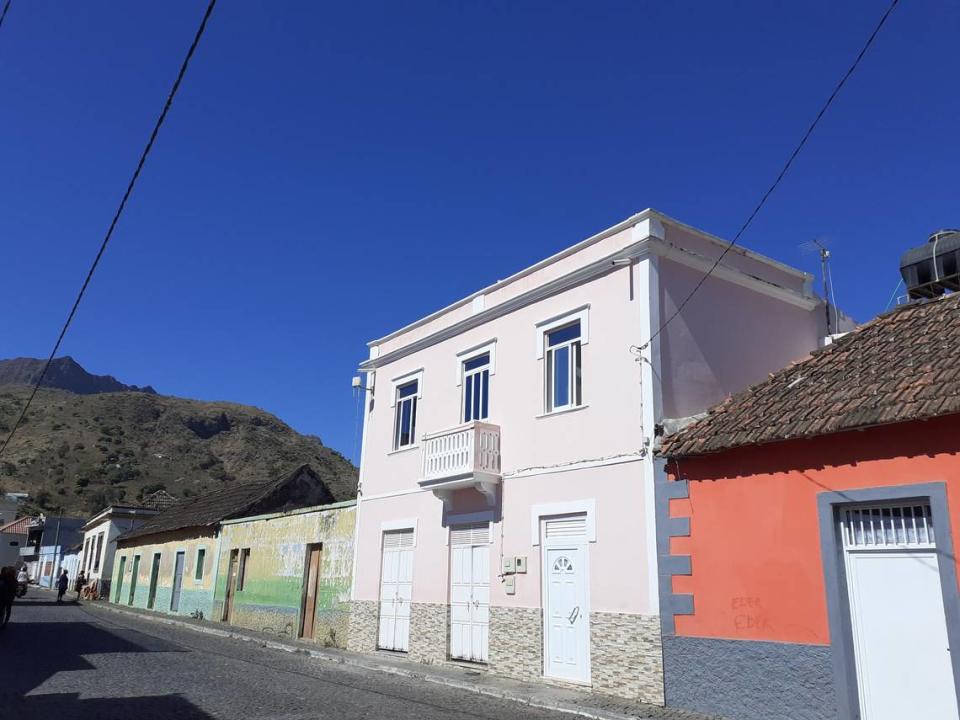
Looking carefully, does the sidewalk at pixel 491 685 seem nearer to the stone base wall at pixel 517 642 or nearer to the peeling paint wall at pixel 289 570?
the stone base wall at pixel 517 642

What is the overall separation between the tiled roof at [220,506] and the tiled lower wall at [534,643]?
11.3 metres

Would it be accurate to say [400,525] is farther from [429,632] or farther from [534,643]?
[534,643]

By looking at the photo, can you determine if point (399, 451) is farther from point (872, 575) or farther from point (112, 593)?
point (112, 593)

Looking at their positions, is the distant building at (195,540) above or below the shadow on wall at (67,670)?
above

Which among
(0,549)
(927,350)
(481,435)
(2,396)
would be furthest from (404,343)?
(2,396)

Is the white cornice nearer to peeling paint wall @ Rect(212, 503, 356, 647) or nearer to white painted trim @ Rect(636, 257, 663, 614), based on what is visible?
white painted trim @ Rect(636, 257, 663, 614)

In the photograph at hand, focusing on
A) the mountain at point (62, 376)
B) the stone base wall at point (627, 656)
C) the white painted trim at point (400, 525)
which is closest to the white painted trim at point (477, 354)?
the white painted trim at point (400, 525)

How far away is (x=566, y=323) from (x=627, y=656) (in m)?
5.56

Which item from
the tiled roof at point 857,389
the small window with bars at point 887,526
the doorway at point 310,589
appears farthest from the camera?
the doorway at point 310,589

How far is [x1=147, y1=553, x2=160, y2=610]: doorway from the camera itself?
111ft

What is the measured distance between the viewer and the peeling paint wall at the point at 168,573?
27391 millimetres

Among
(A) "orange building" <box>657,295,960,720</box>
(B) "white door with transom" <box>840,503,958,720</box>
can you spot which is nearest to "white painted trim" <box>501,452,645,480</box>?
(A) "orange building" <box>657,295,960,720</box>

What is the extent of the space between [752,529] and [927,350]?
3.08 m

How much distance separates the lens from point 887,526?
873 centimetres
